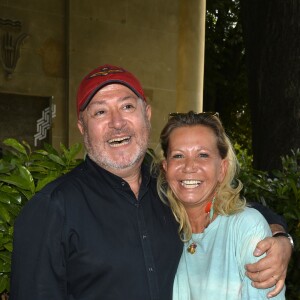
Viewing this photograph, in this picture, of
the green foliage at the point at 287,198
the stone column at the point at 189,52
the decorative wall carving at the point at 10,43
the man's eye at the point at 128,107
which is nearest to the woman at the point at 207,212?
the man's eye at the point at 128,107

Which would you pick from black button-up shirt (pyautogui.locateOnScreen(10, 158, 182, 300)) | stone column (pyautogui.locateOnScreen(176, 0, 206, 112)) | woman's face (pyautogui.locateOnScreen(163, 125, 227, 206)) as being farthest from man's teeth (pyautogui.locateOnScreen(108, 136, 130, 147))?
stone column (pyautogui.locateOnScreen(176, 0, 206, 112))

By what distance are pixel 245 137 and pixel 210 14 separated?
519 cm

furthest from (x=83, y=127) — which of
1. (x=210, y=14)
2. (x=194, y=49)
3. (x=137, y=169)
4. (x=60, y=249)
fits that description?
(x=210, y=14)

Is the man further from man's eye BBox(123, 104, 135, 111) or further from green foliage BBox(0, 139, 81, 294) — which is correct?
green foliage BBox(0, 139, 81, 294)

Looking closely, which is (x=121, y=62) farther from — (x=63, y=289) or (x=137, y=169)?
(x=63, y=289)

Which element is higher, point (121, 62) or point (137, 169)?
point (121, 62)

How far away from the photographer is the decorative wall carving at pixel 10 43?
862 cm

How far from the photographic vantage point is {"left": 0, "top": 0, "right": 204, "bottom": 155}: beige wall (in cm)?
888

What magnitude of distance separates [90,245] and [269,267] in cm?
80

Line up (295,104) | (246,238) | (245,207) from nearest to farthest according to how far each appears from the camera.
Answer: (246,238) < (245,207) < (295,104)

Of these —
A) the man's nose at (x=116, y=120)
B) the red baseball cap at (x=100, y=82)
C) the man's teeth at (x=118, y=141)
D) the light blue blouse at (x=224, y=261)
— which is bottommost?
the light blue blouse at (x=224, y=261)

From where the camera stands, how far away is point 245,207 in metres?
2.52

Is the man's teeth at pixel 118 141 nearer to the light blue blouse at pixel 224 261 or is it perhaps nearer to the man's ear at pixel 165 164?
the man's ear at pixel 165 164

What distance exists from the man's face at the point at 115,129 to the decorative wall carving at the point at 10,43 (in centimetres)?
652
